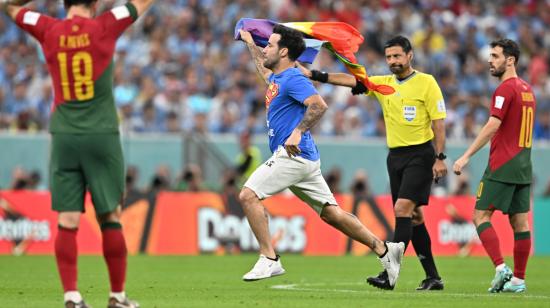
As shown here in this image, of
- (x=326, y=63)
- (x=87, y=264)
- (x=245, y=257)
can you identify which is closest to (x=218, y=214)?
(x=245, y=257)

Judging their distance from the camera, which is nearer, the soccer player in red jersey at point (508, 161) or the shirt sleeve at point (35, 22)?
the shirt sleeve at point (35, 22)

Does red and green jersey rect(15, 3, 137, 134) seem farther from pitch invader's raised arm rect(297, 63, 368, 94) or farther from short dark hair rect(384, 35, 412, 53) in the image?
short dark hair rect(384, 35, 412, 53)

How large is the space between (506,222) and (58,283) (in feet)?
39.1

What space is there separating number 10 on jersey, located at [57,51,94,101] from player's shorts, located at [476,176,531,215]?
5.03m

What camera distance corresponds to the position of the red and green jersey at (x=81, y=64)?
8.94m

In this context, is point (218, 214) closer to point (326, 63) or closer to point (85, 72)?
point (326, 63)

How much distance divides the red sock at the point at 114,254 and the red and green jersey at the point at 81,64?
80 cm

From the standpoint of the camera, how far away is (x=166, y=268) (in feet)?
55.6

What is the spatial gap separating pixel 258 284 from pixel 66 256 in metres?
4.49

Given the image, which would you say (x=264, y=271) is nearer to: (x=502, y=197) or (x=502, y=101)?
(x=502, y=197)

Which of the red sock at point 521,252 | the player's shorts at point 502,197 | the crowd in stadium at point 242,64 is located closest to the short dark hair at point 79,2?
the player's shorts at point 502,197

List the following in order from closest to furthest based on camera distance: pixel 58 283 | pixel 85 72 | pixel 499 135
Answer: pixel 85 72 < pixel 499 135 < pixel 58 283

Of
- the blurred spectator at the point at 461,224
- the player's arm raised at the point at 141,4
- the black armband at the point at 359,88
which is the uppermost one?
the player's arm raised at the point at 141,4

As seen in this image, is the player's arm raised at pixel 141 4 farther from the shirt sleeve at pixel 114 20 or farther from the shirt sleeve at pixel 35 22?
the shirt sleeve at pixel 35 22
